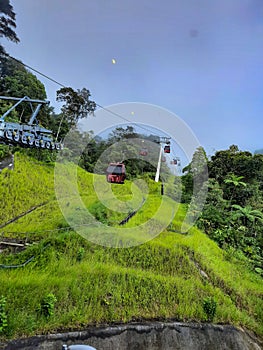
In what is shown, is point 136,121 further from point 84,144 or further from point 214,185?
point 84,144

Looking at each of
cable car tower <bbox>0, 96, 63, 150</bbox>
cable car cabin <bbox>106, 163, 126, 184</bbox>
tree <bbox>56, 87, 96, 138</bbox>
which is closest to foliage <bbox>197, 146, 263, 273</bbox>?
cable car cabin <bbox>106, 163, 126, 184</bbox>

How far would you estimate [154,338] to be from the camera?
386 centimetres

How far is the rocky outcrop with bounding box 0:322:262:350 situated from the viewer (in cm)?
335

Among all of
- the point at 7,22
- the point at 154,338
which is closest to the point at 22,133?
the point at 154,338

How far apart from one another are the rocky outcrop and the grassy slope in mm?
154

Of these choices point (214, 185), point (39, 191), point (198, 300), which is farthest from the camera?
point (214, 185)

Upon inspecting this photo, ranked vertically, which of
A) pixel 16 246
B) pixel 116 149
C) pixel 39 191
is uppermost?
pixel 116 149

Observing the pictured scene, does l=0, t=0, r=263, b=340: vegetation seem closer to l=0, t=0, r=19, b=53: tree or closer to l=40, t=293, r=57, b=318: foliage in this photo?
l=40, t=293, r=57, b=318: foliage

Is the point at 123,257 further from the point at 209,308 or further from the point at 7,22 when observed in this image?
the point at 7,22

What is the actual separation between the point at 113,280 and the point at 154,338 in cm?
125

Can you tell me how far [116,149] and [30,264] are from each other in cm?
1278

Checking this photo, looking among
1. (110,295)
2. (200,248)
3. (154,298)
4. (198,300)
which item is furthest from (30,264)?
(200,248)

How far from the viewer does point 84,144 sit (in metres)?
17.7

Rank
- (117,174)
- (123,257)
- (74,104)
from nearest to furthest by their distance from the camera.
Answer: (123,257) < (117,174) < (74,104)
